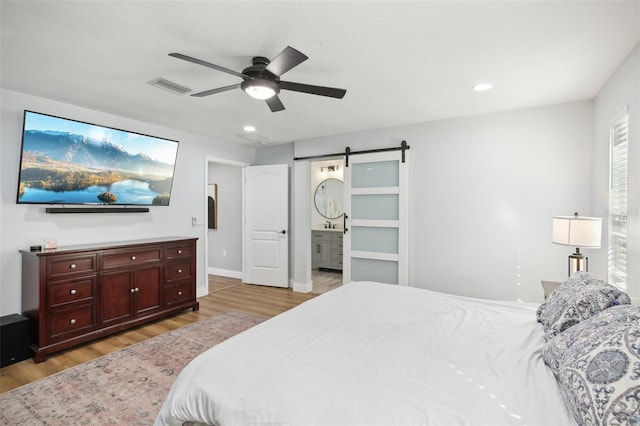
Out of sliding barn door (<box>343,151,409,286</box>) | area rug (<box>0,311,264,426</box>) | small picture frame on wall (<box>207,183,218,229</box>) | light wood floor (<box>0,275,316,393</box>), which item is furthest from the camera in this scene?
small picture frame on wall (<box>207,183,218,229</box>)

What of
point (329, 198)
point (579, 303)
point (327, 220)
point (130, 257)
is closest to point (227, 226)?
point (327, 220)

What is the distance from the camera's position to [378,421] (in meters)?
1.01

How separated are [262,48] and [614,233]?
3208 millimetres

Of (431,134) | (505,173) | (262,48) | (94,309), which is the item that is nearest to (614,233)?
(505,173)

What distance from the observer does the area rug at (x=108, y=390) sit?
206 cm

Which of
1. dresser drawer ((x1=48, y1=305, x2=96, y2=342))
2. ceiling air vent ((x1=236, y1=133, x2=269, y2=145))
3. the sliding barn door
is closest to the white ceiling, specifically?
the sliding barn door

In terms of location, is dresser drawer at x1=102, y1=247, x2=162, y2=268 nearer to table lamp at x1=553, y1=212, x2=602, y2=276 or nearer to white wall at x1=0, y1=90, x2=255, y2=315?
white wall at x1=0, y1=90, x2=255, y2=315

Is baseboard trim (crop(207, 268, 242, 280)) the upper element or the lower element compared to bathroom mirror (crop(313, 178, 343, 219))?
lower

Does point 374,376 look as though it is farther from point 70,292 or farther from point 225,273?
point 225,273

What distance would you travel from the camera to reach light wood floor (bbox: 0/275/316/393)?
8.67ft

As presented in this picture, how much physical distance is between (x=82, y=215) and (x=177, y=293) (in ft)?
4.64

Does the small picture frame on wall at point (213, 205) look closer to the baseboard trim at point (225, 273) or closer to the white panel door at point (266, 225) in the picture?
the baseboard trim at point (225, 273)

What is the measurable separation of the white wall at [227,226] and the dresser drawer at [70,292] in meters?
3.10

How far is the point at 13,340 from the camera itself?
9.02 feet
